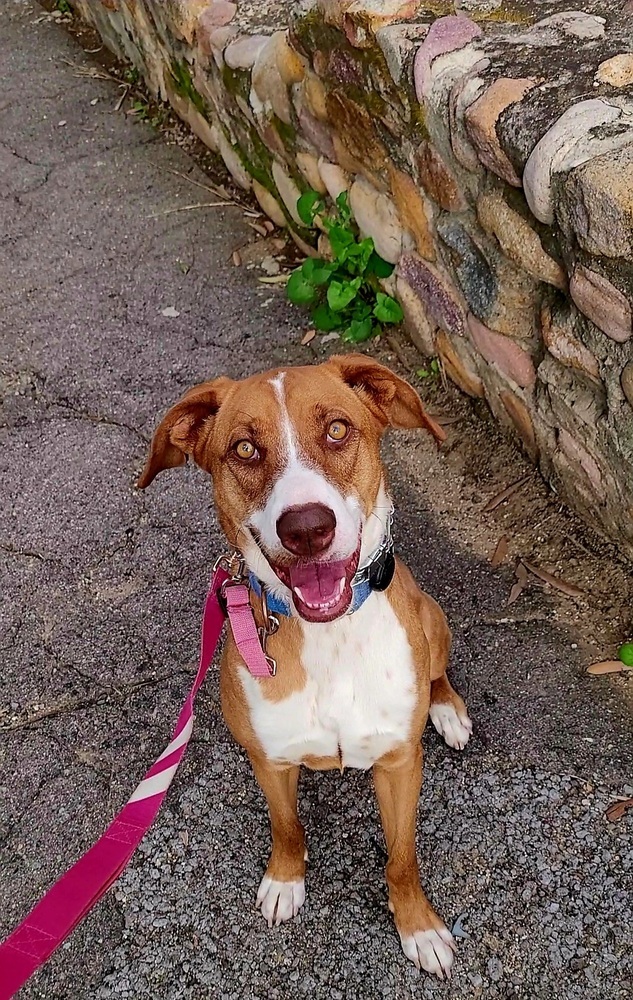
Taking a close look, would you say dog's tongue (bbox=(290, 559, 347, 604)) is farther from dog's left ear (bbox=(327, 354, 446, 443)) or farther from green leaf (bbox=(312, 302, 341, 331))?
green leaf (bbox=(312, 302, 341, 331))

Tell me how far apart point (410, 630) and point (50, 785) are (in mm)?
1564

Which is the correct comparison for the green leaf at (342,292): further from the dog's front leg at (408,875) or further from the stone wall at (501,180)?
the dog's front leg at (408,875)

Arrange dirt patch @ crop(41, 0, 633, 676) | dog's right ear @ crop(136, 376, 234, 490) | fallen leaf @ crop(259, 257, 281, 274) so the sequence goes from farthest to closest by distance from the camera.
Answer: fallen leaf @ crop(259, 257, 281, 274) → dirt patch @ crop(41, 0, 633, 676) → dog's right ear @ crop(136, 376, 234, 490)

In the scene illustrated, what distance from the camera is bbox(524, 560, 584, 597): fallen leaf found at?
3.46 metres

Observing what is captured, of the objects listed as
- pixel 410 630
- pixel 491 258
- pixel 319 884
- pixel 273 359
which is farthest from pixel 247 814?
pixel 273 359

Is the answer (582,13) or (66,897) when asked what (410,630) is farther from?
(582,13)

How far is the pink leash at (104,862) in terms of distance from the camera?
6.42 ft

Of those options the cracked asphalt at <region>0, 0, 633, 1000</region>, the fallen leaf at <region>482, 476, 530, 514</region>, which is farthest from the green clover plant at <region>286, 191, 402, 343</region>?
the fallen leaf at <region>482, 476, 530, 514</region>

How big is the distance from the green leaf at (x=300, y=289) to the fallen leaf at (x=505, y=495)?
61.7 inches

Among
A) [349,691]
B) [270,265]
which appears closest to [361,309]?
[270,265]

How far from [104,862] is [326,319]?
319 centimetres

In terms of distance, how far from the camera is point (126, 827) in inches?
88.9

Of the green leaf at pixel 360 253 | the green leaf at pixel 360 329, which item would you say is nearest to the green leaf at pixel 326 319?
the green leaf at pixel 360 329

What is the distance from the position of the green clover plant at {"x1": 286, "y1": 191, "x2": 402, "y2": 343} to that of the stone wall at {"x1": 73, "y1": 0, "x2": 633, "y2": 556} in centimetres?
9
